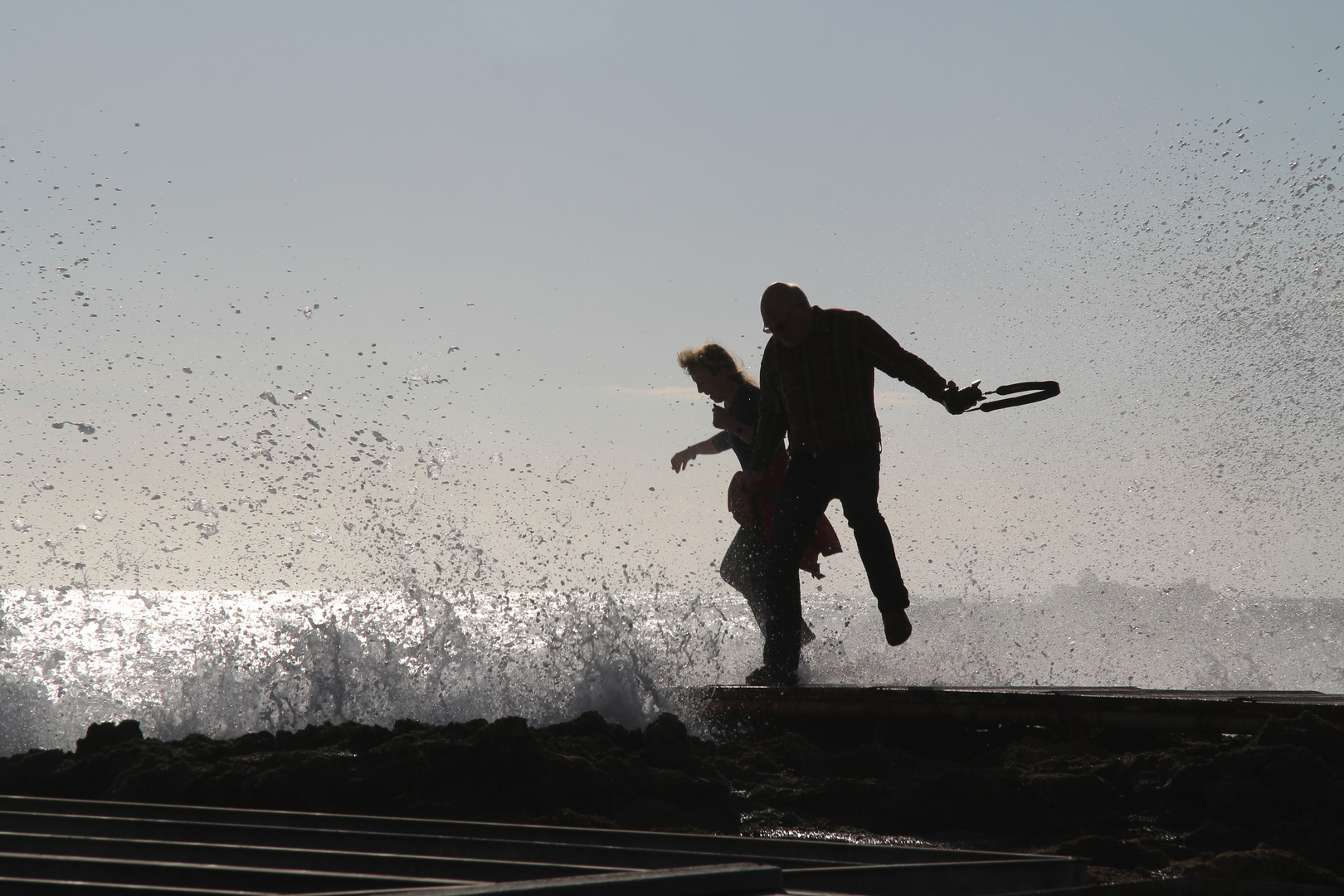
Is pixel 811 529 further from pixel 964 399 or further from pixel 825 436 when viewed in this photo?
pixel 964 399

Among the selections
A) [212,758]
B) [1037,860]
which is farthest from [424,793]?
[1037,860]

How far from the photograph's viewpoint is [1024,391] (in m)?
5.15

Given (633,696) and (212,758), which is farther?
(633,696)

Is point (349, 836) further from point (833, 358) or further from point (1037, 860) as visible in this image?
point (833, 358)

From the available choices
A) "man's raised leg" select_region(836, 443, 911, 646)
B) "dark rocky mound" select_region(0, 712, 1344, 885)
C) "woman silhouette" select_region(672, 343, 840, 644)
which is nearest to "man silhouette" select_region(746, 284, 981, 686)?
"man's raised leg" select_region(836, 443, 911, 646)

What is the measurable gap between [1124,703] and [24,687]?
6088 millimetres

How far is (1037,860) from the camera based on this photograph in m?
1.72

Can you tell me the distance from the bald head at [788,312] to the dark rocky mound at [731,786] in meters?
2.46

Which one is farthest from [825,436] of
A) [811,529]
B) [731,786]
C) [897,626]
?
[731,786]

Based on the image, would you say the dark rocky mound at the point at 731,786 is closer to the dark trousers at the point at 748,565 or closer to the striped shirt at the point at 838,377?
the striped shirt at the point at 838,377

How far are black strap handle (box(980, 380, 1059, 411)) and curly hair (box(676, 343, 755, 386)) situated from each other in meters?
1.91

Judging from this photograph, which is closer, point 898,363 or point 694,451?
point 898,363

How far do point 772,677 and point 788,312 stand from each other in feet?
6.33

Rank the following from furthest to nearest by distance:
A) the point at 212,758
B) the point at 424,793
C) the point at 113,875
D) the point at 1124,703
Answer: the point at 1124,703 < the point at 212,758 < the point at 424,793 < the point at 113,875
